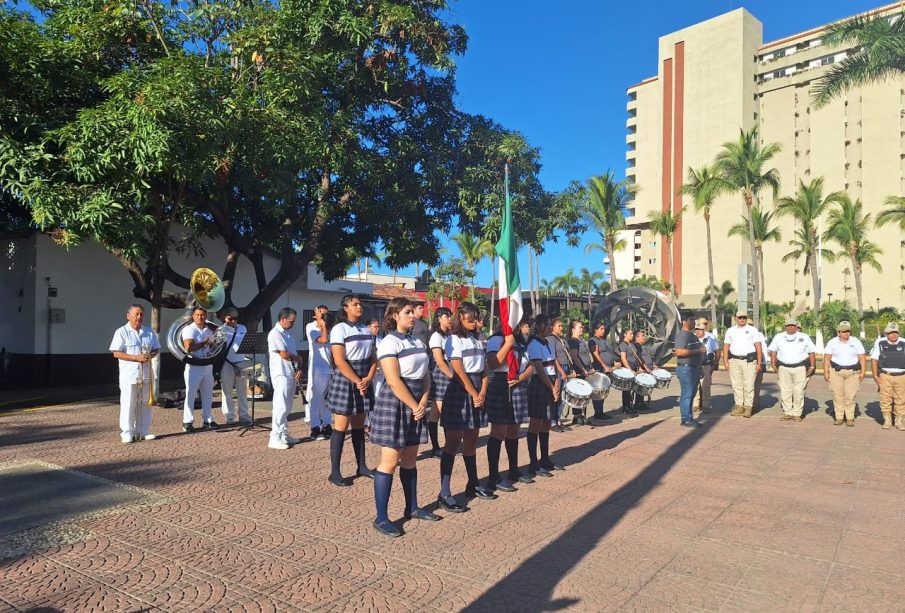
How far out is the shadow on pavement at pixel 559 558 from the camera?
155 inches

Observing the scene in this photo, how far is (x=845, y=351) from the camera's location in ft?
36.4

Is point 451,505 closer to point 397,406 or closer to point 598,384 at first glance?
point 397,406

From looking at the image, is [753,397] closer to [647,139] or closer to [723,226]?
[723,226]

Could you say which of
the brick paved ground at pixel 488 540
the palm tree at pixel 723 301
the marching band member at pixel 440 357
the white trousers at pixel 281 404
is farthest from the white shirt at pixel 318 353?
the palm tree at pixel 723 301

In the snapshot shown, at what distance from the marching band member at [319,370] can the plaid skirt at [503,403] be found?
106 inches

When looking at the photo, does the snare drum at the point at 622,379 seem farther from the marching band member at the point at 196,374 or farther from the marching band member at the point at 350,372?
the marching band member at the point at 196,374

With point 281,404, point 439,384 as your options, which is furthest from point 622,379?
point 439,384

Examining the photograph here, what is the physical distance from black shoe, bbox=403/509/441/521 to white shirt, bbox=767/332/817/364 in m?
8.41

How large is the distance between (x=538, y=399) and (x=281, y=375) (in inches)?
136

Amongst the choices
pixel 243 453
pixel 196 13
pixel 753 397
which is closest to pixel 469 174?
pixel 196 13

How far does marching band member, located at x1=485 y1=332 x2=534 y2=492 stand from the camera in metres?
6.40

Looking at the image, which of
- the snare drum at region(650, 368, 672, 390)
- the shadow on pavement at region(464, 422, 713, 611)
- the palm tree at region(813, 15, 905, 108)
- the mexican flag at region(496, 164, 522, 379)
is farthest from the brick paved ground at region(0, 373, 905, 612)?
the palm tree at region(813, 15, 905, 108)

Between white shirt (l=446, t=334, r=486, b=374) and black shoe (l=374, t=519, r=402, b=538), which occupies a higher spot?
white shirt (l=446, t=334, r=486, b=374)

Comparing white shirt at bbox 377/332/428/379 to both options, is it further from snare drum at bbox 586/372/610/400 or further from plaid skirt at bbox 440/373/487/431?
snare drum at bbox 586/372/610/400
